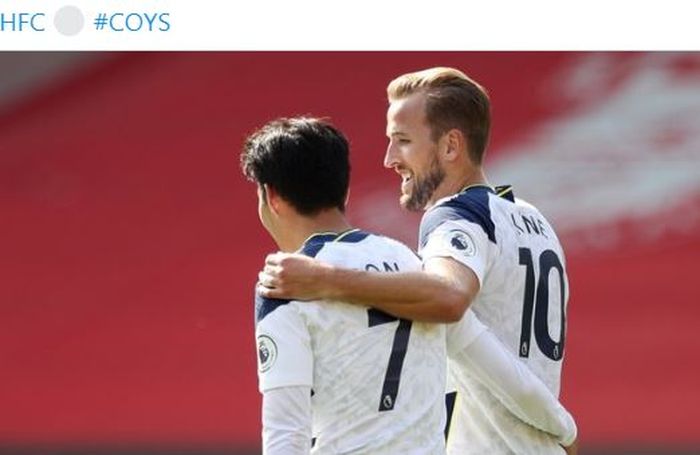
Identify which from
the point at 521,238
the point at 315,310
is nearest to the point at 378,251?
the point at 315,310

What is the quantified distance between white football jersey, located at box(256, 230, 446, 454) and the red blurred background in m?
3.89

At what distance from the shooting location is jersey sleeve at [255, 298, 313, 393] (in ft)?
8.60

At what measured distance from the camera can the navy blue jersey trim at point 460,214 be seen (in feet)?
10.4

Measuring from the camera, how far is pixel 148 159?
6820mm

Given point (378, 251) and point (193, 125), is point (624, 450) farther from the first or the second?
point (378, 251)

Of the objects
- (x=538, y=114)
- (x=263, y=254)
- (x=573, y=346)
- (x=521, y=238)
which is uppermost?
(x=538, y=114)

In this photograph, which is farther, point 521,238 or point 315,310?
point 521,238

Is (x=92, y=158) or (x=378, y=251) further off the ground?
(x=92, y=158)

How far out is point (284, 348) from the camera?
2625 millimetres

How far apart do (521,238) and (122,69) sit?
12.4ft

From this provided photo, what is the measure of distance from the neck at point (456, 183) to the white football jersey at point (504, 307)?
28mm
